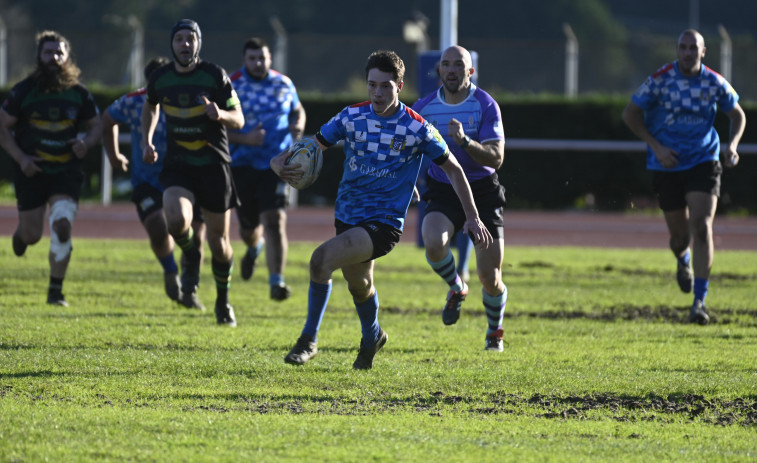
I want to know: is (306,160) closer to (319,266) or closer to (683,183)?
(319,266)

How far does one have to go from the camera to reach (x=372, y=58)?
659 centimetres

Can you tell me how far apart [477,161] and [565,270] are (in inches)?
258

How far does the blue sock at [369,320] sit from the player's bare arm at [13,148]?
3490 millimetres

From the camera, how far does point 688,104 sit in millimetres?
9570

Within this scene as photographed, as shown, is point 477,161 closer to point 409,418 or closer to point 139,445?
point 409,418

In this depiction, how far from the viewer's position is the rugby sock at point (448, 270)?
26.4 feet

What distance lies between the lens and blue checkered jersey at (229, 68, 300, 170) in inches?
411

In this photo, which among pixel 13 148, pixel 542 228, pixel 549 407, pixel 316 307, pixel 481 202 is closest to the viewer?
pixel 549 407

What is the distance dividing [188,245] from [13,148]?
1.61 m

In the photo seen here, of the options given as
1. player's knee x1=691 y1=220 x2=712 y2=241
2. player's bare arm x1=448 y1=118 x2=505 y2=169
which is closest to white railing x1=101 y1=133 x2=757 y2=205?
player's knee x1=691 y1=220 x2=712 y2=241

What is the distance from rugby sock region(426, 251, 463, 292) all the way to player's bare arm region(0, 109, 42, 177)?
334 cm

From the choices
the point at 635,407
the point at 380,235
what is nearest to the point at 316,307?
the point at 380,235

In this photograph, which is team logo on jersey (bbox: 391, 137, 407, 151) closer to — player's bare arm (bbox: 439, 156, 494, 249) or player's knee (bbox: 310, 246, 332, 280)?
player's bare arm (bbox: 439, 156, 494, 249)

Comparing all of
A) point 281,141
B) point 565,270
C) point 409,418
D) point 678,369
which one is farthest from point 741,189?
point 409,418
